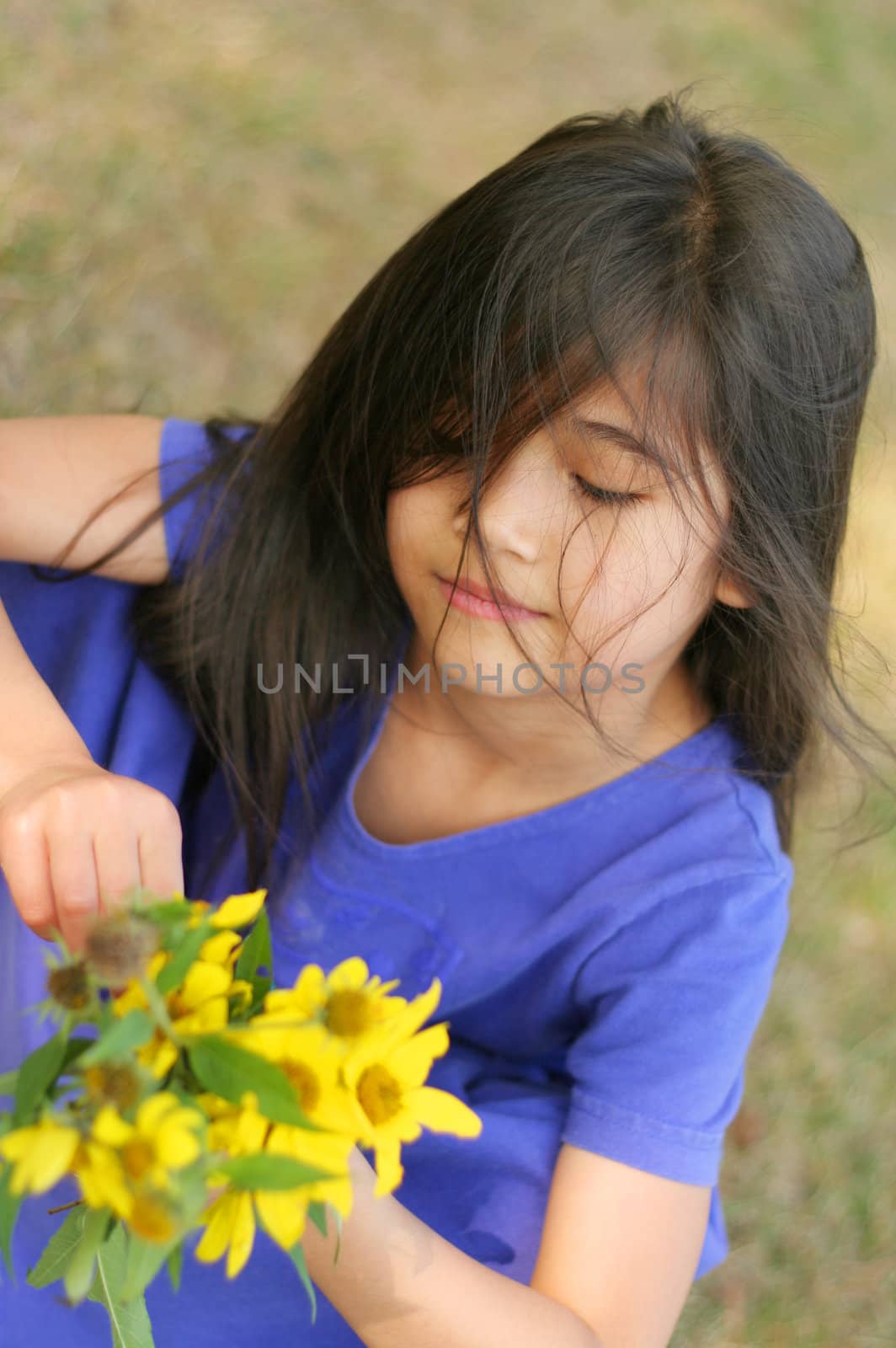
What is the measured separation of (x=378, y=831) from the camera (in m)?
1.22

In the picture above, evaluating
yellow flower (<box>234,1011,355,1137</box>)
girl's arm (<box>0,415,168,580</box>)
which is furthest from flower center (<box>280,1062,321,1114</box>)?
girl's arm (<box>0,415,168,580</box>)

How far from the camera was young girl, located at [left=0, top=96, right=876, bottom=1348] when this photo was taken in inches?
33.5

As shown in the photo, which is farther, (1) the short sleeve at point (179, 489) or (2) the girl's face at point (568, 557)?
(1) the short sleeve at point (179, 489)

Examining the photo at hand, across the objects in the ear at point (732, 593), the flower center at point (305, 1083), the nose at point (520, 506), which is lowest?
the flower center at point (305, 1083)

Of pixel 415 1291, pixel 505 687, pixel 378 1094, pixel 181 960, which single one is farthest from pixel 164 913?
pixel 505 687

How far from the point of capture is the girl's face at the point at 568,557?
2.86ft

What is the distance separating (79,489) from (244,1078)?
0.74m

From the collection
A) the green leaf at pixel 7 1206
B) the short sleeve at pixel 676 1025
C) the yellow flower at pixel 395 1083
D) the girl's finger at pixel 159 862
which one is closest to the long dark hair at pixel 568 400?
the short sleeve at pixel 676 1025

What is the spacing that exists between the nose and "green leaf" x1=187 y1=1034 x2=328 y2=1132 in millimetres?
487

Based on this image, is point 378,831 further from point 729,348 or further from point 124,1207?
point 124,1207

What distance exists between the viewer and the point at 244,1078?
1.58 feet

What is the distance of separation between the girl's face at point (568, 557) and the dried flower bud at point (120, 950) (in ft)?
1.59

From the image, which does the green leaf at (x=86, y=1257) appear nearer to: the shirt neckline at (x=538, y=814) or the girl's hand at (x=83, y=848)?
the girl's hand at (x=83, y=848)

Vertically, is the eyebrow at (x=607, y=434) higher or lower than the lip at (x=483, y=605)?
higher
